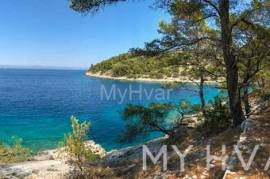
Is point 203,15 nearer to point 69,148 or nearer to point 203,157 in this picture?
point 203,157

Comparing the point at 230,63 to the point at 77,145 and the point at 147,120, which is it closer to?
the point at 147,120

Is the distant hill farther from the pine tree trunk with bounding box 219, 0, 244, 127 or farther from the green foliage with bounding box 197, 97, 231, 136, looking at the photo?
the green foliage with bounding box 197, 97, 231, 136

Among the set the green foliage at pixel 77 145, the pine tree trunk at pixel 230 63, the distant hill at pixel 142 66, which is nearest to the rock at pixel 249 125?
the pine tree trunk at pixel 230 63

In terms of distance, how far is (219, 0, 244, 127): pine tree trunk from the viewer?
42.0ft

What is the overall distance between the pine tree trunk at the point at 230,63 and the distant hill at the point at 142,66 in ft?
9.68

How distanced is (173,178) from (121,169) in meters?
3.90

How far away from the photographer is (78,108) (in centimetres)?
6275

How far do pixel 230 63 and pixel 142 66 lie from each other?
102293 millimetres

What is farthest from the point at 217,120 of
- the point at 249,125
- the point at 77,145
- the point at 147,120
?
the point at 77,145

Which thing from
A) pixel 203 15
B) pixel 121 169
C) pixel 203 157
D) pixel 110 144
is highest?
pixel 203 15

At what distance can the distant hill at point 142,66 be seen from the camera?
17.4 metres

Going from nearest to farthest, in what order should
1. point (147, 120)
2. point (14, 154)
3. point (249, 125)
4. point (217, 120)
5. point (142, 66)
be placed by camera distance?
point (249, 125), point (217, 120), point (147, 120), point (14, 154), point (142, 66)

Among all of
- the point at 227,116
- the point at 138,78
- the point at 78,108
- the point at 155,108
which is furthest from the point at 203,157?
the point at 138,78

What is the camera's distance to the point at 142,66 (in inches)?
4545
